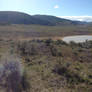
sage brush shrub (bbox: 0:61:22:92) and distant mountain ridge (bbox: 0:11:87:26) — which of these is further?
distant mountain ridge (bbox: 0:11:87:26)

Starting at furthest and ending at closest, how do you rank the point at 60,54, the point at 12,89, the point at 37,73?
1. the point at 60,54
2. the point at 37,73
3. the point at 12,89

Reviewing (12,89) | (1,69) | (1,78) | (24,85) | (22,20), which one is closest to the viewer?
(12,89)

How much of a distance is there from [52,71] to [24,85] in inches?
72.4

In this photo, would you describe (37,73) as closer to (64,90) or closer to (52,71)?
(52,71)

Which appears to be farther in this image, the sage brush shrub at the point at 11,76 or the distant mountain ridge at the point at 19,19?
the distant mountain ridge at the point at 19,19

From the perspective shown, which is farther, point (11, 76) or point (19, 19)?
point (19, 19)

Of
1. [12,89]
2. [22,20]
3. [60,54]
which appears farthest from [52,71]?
[22,20]

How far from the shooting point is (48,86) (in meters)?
4.60

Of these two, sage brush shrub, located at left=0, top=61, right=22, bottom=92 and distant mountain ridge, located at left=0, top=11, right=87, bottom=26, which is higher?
distant mountain ridge, located at left=0, top=11, right=87, bottom=26

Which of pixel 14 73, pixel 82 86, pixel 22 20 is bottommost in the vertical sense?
Result: pixel 82 86

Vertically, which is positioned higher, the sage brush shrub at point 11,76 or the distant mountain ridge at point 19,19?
the distant mountain ridge at point 19,19

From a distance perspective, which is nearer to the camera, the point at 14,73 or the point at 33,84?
the point at 33,84

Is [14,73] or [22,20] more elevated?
[22,20]

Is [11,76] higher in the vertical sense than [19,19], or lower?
lower
